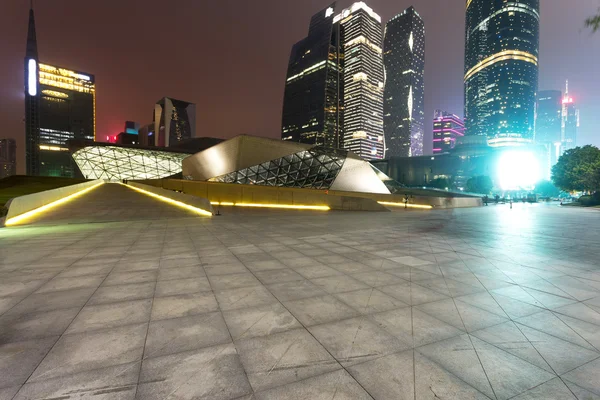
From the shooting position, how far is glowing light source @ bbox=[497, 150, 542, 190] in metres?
93.7

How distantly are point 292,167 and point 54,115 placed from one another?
14676cm

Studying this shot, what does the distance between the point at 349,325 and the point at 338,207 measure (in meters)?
18.6

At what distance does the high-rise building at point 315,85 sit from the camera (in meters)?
138

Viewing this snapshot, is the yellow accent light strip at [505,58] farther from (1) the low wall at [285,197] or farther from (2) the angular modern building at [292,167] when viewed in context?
(1) the low wall at [285,197]

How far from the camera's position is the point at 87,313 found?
3.37m

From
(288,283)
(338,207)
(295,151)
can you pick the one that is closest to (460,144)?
(295,151)

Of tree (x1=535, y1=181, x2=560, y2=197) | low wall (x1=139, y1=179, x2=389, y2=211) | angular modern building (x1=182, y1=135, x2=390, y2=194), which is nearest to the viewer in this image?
low wall (x1=139, y1=179, x2=389, y2=211)

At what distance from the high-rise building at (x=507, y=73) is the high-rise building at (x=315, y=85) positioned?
327 ft

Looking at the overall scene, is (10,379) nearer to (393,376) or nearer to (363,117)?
(393,376)

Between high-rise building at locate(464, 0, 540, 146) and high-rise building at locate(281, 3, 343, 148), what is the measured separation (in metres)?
99.8

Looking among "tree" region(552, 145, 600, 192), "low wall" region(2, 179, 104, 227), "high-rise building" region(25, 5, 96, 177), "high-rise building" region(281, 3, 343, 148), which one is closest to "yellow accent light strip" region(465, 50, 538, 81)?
"high-rise building" region(281, 3, 343, 148)

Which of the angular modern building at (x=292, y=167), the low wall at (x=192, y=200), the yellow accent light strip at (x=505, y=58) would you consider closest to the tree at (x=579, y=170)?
the angular modern building at (x=292, y=167)

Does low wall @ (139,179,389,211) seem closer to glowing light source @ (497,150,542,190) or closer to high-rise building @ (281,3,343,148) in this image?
glowing light source @ (497,150,542,190)

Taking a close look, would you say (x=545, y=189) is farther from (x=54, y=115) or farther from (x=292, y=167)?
(x=54, y=115)
